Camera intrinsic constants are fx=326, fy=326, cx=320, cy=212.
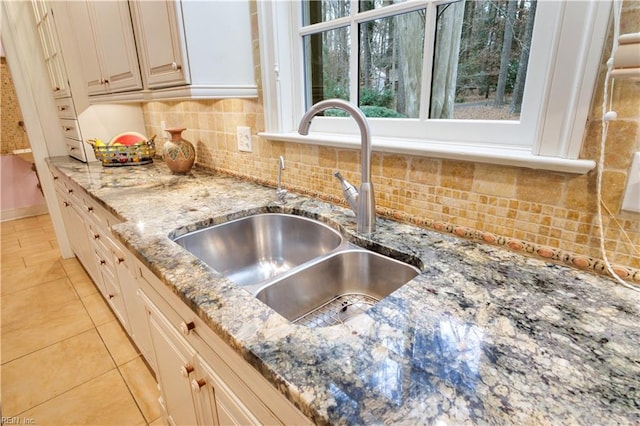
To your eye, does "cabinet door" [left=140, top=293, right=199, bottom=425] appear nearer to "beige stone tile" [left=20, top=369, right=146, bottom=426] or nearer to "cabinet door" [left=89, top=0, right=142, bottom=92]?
"beige stone tile" [left=20, top=369, right=146, bottom=426]

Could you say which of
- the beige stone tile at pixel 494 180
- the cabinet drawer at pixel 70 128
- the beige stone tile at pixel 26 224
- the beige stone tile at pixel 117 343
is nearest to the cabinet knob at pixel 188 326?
the beige stone tile at pixel 494 180

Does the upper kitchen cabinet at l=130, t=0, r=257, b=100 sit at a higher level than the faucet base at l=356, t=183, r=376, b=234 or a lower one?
higher

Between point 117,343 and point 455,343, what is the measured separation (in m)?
1.95

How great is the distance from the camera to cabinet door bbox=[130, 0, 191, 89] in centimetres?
126

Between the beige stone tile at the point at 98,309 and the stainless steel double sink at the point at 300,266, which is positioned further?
the beige stone tile at the point at 98,309

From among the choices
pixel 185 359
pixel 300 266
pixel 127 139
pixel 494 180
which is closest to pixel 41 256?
pixel 127 139

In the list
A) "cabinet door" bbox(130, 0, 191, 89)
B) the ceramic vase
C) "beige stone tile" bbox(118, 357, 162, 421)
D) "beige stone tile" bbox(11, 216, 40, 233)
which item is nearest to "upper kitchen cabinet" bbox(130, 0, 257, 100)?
"cabinet door" bbox(130, 0, 191, 89)

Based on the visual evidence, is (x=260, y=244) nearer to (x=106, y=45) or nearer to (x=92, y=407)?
(x=92, y=407)

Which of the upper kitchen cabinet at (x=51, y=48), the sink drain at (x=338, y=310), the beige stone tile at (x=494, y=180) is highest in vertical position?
the upper kitchen cabinet at (x=51, y=48)

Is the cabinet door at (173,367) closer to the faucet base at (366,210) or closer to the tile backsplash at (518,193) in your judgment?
the faucet base at (366,210)

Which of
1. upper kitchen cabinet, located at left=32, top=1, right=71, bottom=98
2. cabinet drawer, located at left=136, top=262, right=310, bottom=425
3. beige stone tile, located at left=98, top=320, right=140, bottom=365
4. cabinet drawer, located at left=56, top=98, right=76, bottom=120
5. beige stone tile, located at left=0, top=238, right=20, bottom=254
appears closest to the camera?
cabinet drawer, located at left=136, top=262, right=310, bottom=425

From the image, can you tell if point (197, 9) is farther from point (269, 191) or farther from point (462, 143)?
point (462, 143)

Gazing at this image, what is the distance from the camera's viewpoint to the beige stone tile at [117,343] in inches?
68.5

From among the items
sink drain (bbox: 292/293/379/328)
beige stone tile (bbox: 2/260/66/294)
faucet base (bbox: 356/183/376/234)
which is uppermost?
faucet base (bbox: 356/183/376/234)
